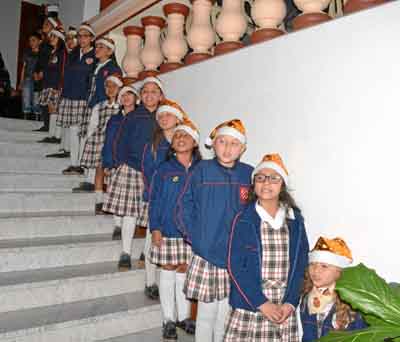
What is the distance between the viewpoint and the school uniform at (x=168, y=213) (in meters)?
2.42

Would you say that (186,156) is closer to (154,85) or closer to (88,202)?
(154,85)

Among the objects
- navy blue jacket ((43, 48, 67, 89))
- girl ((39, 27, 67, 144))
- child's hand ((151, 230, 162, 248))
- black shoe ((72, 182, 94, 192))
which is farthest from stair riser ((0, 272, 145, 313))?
navy blue jacket ((43, 48, 67, 89))

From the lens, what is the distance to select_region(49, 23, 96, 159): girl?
157 inches

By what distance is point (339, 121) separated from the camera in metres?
1.85

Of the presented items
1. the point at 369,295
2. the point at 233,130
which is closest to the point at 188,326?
the point at 233,130

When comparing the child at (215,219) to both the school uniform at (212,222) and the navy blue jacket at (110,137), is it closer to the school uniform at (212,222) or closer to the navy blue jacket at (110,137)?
the school uniform at (212,222)

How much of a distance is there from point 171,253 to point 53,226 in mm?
1104

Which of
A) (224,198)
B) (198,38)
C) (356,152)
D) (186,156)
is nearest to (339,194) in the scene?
(356,152)

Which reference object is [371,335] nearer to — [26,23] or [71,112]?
[71,112]

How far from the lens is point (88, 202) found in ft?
11.6

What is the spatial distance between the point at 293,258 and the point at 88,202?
2.16m

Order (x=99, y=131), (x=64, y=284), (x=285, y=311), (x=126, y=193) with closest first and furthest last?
(x=285, y=311) → (x=64, y=284) → (x=126, y=193) → (x=99, y=131)

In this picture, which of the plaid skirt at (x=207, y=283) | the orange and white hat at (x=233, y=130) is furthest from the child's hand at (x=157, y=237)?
the orange and white hat at (x=233, y=130)

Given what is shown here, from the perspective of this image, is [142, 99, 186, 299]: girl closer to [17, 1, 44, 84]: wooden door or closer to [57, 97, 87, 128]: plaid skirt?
[57, 97, 87, 128]: plaid skirt
